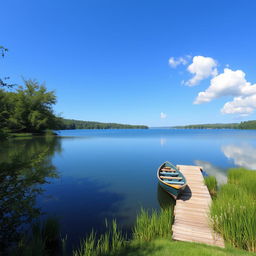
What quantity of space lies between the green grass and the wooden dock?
58cm

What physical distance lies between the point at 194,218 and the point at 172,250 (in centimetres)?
245

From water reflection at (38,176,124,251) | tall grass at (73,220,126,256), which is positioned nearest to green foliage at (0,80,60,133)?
water reflection at (38,176,124,251)

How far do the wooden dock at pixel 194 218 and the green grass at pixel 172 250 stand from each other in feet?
1.90

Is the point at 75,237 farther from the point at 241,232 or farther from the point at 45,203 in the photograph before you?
the point at 241,232

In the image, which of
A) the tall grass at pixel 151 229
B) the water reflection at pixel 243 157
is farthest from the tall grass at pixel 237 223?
the water reflection at pixel 243 157

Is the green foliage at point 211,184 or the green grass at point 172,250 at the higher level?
the green grass at point 172,250

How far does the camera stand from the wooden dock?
4.07 m

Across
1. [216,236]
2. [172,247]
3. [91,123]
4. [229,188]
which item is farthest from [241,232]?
[91,123]

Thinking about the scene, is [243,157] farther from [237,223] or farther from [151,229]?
[151,229]

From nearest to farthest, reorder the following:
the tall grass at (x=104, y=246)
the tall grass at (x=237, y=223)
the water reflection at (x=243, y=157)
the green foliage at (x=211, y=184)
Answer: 1. the tall grass at (x=104, y=246)
2. the tall grass at (x=237, y=223)
3. the green foliage at (x=211, y=184)
4. the water reflection at (x=243, y=157)

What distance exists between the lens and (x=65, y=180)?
33.7 feet

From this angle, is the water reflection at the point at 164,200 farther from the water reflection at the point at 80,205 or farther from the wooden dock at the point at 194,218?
the water reflection at the point at 80,205

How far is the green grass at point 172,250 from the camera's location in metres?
3.10

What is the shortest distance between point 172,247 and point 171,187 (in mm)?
3503
